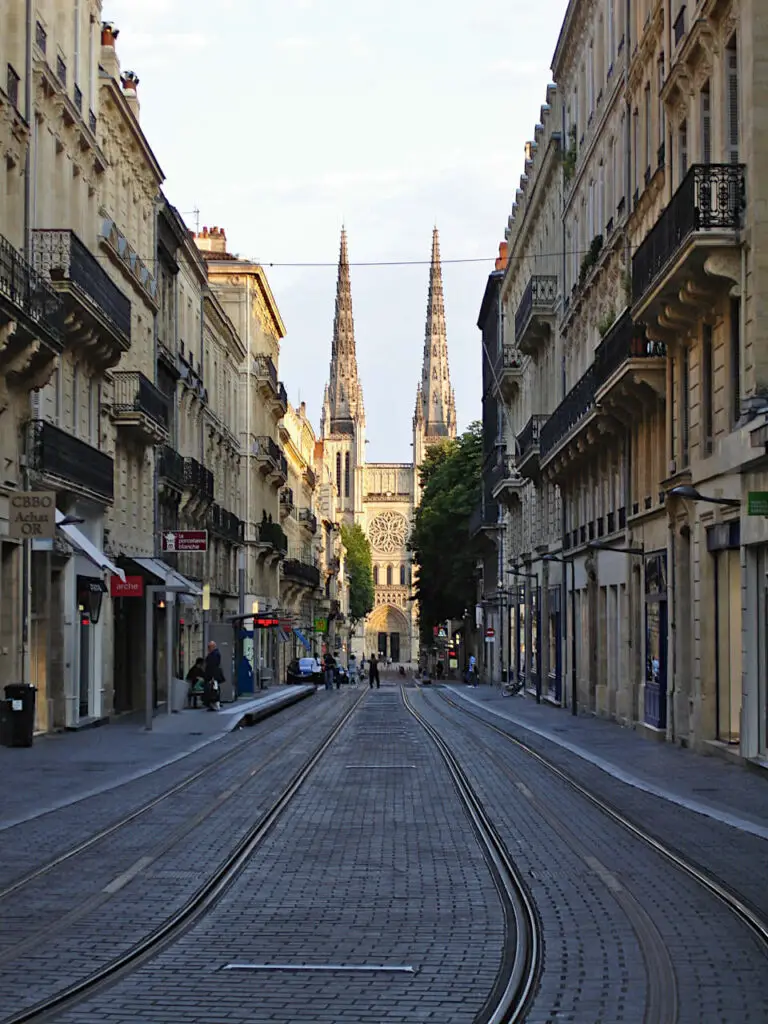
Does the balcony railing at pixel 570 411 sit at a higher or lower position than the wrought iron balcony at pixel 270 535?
higher

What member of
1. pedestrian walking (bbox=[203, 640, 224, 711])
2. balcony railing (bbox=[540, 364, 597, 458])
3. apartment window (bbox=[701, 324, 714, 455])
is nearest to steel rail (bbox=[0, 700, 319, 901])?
apartment window (bbox=[701, 324, 714, 455])

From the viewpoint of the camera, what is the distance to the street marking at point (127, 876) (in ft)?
38.8

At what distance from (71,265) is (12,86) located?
10.7 ft

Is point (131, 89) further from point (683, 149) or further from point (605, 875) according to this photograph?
point (605, 875)

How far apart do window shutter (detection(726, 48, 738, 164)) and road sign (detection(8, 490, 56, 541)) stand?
10878mm

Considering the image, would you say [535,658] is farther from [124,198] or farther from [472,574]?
[472,574]

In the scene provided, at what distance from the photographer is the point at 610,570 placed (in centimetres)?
3709

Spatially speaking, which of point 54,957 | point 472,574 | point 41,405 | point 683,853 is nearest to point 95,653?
point 41,405

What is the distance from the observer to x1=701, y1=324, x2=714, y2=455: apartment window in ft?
82.8

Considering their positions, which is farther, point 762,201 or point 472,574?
point 472,574

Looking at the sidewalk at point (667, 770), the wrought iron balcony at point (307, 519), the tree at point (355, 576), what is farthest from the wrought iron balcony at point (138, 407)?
the tree at point (355, 576)

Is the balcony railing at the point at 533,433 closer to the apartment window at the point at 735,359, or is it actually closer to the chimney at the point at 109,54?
the chimney at the point at 109,54

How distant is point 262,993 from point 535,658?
4686 centimetres

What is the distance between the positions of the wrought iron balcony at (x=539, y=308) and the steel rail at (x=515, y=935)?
3374cm
